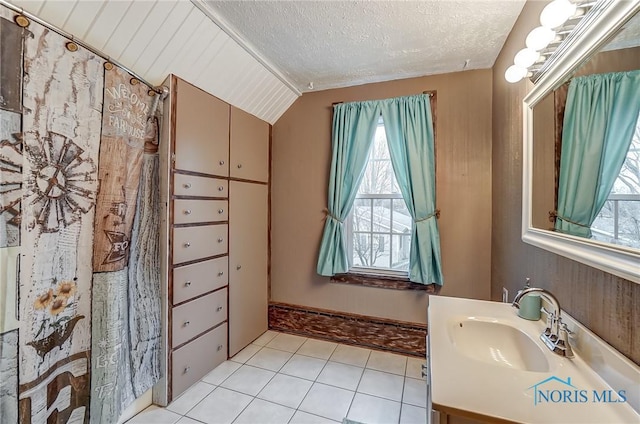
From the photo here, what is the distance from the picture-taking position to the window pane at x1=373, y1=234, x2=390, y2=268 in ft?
8.60

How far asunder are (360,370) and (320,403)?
51cm

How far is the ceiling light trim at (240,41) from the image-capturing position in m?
1.63

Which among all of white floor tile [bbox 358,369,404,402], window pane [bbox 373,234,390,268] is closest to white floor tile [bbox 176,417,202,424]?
white floor tile [bbox 358,369,404,402]

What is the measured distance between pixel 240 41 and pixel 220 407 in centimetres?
257

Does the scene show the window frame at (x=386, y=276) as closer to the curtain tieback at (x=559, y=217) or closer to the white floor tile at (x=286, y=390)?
the white floor tile at (x=286, y=390)

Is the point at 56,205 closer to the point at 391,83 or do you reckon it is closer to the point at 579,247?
the point at 579,247

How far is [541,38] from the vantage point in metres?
1.20

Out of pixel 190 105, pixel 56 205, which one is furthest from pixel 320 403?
pixel 190 105

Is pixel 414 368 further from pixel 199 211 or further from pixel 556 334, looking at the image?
pixel 199 211

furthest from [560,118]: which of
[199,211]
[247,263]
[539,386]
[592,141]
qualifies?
[247,263]

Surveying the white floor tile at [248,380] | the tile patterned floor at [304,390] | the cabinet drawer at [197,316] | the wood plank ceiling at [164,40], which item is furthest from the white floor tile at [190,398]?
the wood plank ceiling at [164,40]

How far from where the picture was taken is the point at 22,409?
3.85 ft

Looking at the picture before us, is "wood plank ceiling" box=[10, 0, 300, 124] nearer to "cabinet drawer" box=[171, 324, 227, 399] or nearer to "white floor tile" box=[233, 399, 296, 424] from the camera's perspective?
"cabinet drawer" box=[171, 324, 227, 399]

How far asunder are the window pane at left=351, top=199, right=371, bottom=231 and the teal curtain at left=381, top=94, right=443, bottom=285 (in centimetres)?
40
